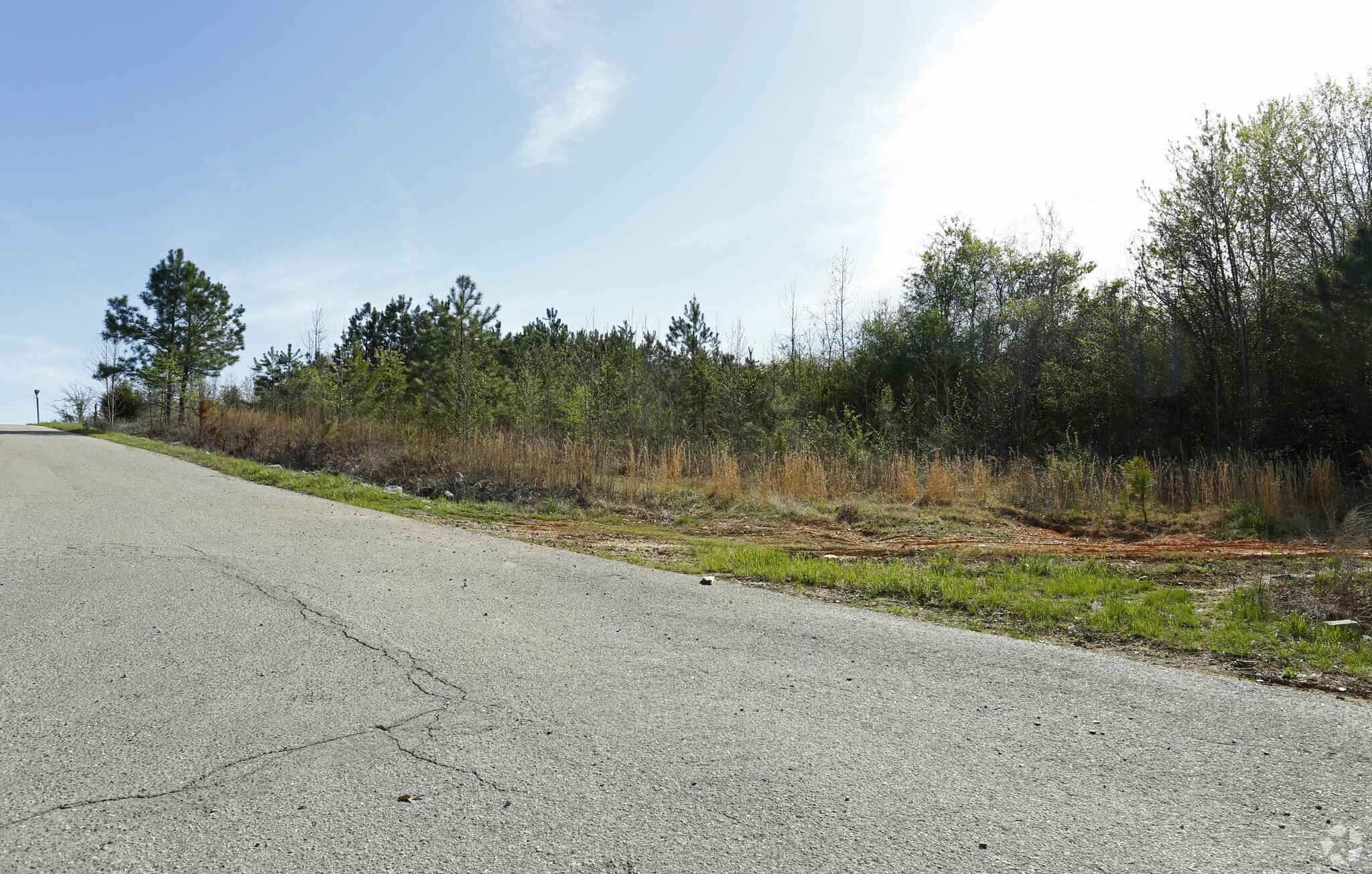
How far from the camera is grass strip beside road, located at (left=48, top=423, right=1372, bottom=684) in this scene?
472 cm

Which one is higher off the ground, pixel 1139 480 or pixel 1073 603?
pixel 1139 480

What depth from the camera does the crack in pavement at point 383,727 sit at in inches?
103

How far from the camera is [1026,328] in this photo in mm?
26984

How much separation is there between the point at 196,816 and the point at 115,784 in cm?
50

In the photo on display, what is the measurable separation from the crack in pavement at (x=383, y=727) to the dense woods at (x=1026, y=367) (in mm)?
10795

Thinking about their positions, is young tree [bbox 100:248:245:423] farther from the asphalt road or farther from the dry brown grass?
the asphalt road

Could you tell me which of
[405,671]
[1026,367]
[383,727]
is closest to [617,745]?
[383,727]

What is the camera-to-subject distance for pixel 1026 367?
25.8 m

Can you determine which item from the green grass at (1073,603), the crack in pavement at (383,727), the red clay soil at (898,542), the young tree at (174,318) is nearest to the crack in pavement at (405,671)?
the crack in pavement at (383,727)

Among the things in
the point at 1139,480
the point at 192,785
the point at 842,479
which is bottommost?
the point at 192,785

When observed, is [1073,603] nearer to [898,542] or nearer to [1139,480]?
[898,542]

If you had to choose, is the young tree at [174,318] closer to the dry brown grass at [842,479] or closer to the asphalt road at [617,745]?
the dry brown grass at [842,479]

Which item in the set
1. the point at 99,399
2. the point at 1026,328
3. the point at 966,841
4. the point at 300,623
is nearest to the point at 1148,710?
the point at 966,841

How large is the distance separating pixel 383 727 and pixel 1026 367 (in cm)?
2672
